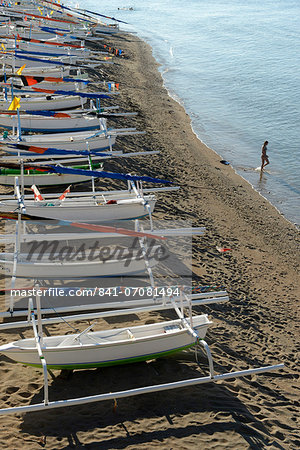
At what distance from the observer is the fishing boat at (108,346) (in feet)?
27.0

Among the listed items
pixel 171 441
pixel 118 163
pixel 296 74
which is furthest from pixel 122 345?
pixel 296 74

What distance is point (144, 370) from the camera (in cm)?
902

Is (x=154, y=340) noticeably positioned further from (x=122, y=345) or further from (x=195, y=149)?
(x=195, y=149)

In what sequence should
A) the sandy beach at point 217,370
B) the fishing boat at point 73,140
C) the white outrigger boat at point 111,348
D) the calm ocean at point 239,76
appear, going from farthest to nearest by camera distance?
1. the calm ocean at point 239,76
2. the fishing boat at point 73,140
3. the white outrigger boat at point 111,348
4. the sandy beach at point 217,370

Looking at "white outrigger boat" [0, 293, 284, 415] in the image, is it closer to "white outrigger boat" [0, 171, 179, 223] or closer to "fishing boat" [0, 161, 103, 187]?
"white outrigger boat" [0, 171, 179, 223]

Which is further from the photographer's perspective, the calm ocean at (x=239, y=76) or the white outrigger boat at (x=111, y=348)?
the calm ocean at (x=239, y=76)

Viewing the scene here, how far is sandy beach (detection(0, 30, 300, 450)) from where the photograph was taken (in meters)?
7.68

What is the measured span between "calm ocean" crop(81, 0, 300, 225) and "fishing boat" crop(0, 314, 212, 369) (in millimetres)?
11267

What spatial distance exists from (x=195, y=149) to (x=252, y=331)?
13.9m

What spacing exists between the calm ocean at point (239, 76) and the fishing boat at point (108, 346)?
11.3m

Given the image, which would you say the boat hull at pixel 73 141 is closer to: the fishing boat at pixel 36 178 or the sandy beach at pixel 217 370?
→ the sandy beach at pixel 217 370
